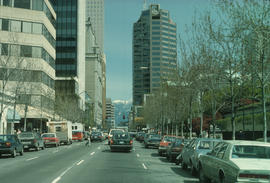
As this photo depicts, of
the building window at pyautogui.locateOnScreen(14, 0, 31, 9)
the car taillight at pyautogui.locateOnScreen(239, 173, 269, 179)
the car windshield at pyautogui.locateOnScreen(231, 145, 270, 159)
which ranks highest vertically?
the building window at pyautogui.locateOnScreen(14, 0, 31, 9)

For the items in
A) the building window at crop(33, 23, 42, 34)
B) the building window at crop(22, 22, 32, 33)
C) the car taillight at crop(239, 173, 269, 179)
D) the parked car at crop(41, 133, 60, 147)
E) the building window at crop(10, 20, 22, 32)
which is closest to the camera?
the car taillight at crop(239, 173, 269, 179)

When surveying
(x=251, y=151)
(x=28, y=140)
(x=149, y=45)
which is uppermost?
(x=149, y=45)

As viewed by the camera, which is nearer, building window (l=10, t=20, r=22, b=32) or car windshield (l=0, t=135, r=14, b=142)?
car windshield (l=0, t=135, r=14, b=142)

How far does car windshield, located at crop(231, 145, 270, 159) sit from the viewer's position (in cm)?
1003

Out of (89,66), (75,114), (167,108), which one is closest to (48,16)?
(75,114)

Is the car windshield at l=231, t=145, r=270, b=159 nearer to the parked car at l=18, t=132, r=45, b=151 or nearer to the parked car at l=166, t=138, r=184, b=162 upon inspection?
the parked car at l=166, t=138, r=184, b=162

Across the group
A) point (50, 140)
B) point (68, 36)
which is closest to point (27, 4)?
point (50, 140)

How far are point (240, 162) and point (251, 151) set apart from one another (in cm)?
99

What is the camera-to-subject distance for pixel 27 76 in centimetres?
4153

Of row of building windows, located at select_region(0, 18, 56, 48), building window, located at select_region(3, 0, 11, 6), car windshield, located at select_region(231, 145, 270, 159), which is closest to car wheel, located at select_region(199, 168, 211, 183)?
car windshield, located at select_region(231, 145, 270, 159)

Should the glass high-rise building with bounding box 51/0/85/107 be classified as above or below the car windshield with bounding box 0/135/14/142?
above

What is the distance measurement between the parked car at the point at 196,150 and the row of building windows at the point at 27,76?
969 inches

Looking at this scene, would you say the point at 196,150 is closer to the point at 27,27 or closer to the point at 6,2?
the point at 27,27

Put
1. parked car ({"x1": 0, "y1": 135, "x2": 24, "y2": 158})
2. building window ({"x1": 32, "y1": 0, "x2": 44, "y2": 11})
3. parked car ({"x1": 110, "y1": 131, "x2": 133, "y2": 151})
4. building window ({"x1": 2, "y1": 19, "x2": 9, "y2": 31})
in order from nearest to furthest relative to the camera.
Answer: parked car ({"x1": 0, "y1": 135, "x2": 24, "y2": 158}), parked car ({"x1": 110, "y1": 131, "x2": 133, "y2": 151}), building window ({"x1": 2, "y1": 19, "x2": 9, "y2": 31}), building window ({"x1": 32, "y1": 0, "x2": 44, "y2": 11})
